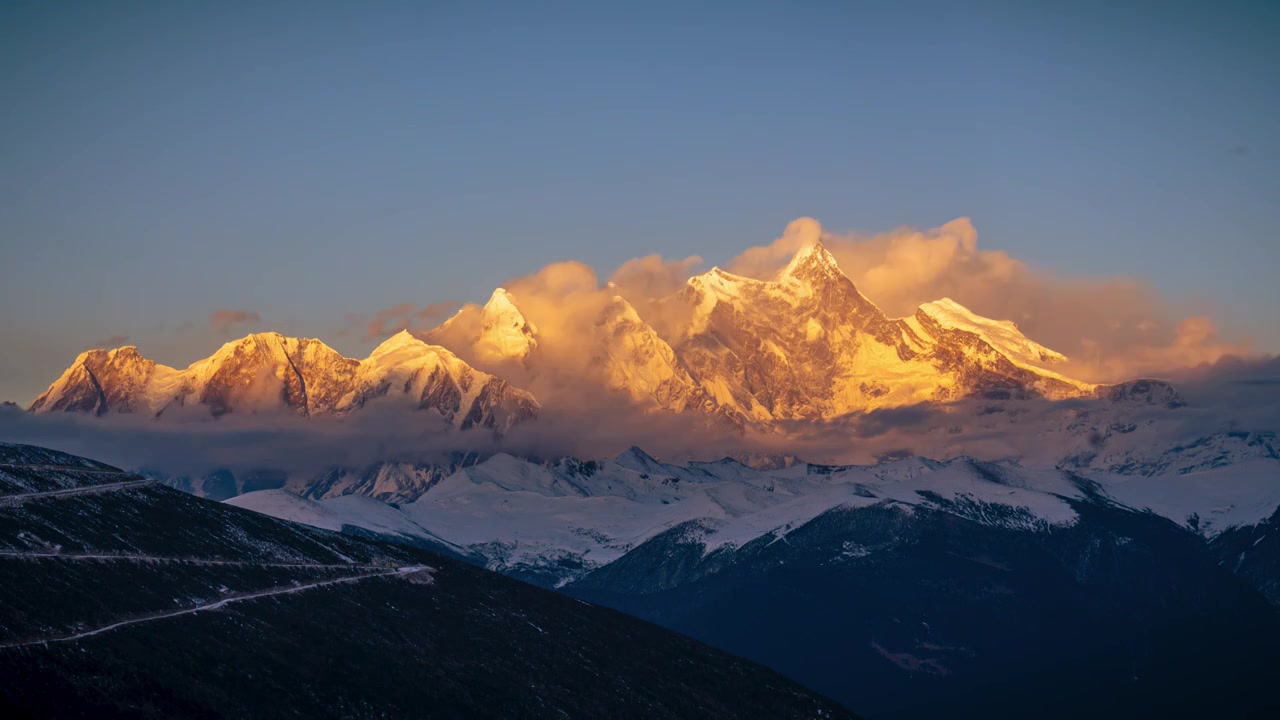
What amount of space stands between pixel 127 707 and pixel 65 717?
11.6 meters

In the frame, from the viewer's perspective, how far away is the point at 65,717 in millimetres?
188875

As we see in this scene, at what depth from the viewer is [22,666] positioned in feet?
635

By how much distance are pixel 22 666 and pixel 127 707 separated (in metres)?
13.5

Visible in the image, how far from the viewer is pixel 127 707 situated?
656 ft

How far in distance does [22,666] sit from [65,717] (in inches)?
371
